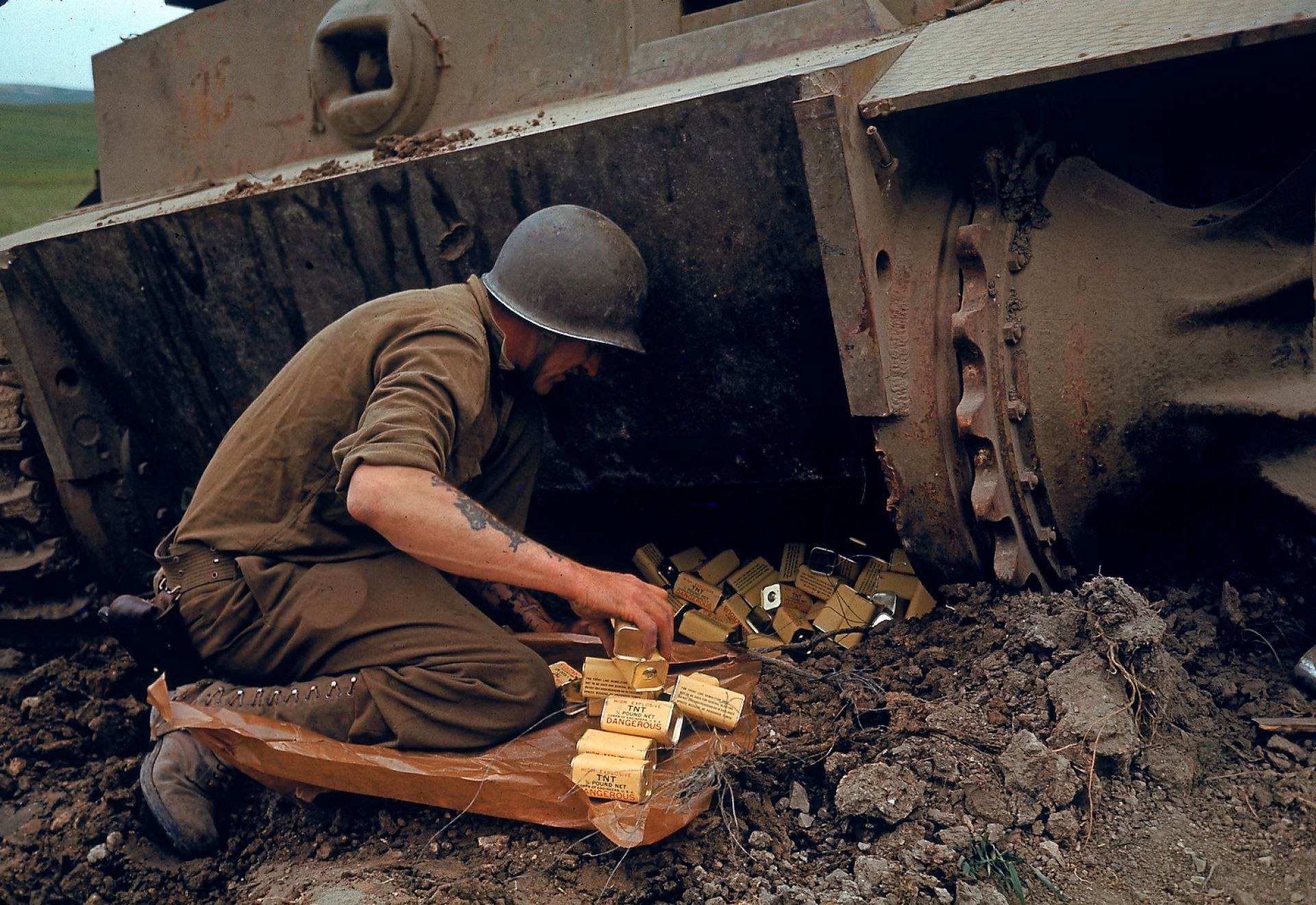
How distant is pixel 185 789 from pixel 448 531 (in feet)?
3.31

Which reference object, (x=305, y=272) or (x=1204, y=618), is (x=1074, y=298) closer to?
(x=1204, y=618)

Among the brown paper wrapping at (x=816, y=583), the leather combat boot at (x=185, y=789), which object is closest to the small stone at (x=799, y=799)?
the brown paper wrapping at (x=816, y=583)

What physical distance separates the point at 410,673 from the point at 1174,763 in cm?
161

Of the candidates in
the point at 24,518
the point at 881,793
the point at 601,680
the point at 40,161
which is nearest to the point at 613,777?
the point at 601,680

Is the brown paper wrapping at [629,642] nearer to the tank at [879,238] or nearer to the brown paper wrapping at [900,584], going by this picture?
the tank at [879,238]

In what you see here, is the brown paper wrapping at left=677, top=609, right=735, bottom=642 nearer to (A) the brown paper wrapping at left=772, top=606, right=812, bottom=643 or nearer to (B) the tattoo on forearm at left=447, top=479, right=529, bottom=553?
(A) the brown paper wrapping at left=772, top=606, right=812, bottom=643

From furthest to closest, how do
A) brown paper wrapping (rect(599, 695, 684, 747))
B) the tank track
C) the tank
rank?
the tank track, brown paper wrapping (rect(599, 695, 684, 747)), the tank

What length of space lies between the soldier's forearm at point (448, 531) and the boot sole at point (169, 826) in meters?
0.92

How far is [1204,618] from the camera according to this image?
8.04 ft

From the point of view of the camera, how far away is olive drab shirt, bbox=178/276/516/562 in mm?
2303

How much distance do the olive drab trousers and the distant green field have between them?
2.96m

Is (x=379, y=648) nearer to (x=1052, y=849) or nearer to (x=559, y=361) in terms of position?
(x=559, y=361)

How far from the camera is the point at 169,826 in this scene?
2.51m

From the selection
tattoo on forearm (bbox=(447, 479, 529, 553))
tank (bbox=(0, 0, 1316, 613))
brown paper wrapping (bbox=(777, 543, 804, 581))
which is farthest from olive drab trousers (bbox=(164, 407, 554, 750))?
brown paper wrapping (bbox=(777, 543, 804, 581))
